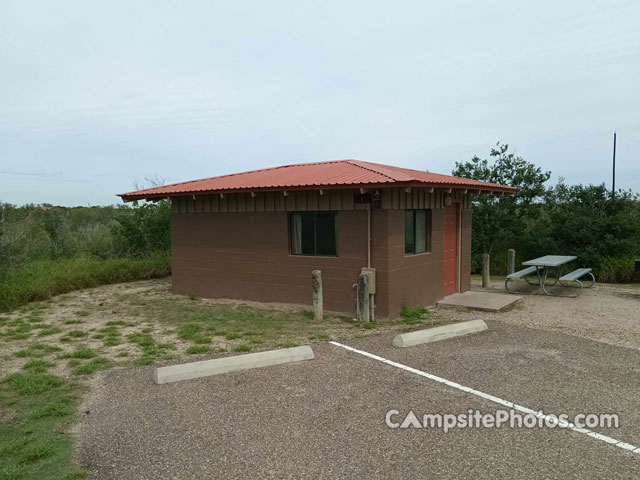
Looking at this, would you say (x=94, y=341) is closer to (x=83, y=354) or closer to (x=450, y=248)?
(x=83, y=354)

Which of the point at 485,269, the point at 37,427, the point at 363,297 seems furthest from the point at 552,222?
the point at 37,427

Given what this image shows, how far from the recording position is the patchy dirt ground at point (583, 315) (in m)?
7.30

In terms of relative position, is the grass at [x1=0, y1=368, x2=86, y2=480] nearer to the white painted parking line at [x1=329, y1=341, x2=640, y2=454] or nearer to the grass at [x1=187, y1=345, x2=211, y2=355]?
the grass at [x1=187, y1=345, x2=211, y2=355]

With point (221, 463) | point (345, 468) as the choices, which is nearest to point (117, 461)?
point (221, 463)

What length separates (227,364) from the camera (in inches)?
217

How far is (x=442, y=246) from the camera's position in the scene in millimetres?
10266

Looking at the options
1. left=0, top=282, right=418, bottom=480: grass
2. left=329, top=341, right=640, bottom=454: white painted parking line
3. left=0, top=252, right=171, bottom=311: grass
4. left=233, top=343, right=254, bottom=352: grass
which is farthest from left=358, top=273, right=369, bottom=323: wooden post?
left=0, top=252, right=171, bottom=311: grass

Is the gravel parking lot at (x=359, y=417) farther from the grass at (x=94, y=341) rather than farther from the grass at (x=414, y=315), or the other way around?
the grass at (x=414, y=315)

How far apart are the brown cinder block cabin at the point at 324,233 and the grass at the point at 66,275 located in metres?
2.91

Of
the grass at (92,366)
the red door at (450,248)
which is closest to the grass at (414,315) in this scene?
the red door at (450,248)

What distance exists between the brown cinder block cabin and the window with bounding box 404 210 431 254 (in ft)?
0.06

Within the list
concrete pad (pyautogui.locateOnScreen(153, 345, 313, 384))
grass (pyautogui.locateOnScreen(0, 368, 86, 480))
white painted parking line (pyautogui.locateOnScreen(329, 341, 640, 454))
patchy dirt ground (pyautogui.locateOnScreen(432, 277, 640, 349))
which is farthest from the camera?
patchy dirt ground (pyautogui.locateOnScreen(432, 277, 640, 349))

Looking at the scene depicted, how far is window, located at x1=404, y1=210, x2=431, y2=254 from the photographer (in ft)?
30.3

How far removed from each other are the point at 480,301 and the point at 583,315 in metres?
1.78
